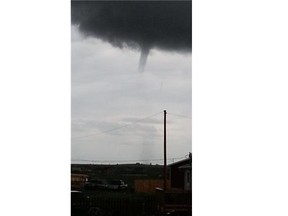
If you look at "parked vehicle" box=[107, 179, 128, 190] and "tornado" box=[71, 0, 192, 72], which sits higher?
"tornado" box=[71, 0, 192, 72]

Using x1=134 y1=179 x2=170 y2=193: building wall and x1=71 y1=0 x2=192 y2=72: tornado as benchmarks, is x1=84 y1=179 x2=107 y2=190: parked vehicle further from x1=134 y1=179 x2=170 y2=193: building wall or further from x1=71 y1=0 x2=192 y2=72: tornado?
x1=71 y1=0 x2=192 y2=72: tornado

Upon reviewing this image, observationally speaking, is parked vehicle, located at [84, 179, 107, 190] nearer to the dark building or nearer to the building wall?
the building wall

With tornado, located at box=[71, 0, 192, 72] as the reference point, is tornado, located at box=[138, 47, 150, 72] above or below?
below

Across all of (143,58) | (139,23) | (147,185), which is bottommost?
(147,185)

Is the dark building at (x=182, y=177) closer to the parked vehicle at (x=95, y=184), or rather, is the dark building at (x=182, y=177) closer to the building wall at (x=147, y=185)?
the building wall at (x=147, y=185)

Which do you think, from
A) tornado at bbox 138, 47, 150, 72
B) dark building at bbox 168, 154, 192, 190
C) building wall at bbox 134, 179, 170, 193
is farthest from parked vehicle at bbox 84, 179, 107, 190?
tornado at bbox 138, 47, 150, 72

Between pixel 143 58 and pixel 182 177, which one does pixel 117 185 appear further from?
pixel 143 58

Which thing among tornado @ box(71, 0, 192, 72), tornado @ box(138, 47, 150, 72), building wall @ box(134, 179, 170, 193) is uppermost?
tornado @ box(71, 0, 192, 72)

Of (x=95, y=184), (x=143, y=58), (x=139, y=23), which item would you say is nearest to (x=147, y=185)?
(x=95, y=184)

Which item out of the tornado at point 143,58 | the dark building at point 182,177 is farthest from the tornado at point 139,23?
the dark building at point 182,177

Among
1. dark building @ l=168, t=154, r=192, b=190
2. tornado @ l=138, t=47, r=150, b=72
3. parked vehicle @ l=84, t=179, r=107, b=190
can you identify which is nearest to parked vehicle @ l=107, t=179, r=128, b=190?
parked vehicle @ l=84, t=179, r=107, b=190
